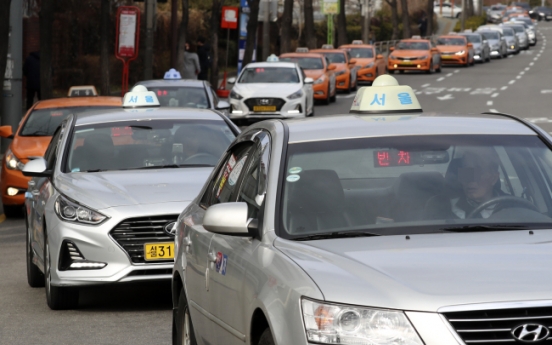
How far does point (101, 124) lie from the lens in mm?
10211

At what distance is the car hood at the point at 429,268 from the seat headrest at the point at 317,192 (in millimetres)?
371

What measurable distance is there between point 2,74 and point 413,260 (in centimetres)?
1455

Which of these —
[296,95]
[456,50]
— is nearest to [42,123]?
[296,95]

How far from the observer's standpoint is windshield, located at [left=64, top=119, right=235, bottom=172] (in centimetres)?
993

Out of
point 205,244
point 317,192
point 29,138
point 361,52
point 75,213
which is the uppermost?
point 317,192

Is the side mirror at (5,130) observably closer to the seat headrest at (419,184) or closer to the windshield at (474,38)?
the seat headrest at (419,184)

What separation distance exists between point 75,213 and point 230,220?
4156mm

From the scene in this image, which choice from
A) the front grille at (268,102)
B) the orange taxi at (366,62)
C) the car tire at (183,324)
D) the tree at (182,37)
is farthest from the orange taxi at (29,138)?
the orange taxi at (366,62)

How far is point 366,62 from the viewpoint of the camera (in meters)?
45.5

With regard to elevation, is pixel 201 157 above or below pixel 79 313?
above

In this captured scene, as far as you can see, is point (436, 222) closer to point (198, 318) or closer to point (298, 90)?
point (198, 318)

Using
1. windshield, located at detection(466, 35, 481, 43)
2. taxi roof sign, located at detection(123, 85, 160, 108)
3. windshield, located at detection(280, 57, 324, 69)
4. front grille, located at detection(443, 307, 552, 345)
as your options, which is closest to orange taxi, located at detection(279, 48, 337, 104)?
windshield, located at detection(280, 57, 324, 69)

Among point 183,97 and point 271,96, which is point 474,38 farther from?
point 183,97

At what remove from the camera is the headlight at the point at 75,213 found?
28.0 ft
